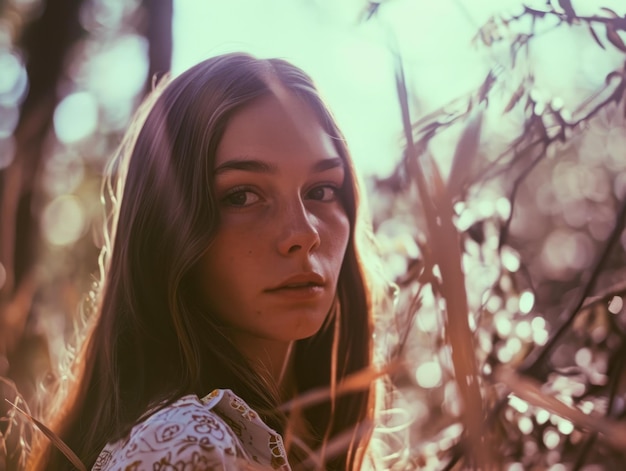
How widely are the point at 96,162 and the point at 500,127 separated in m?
1.86

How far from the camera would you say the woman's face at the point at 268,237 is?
1066 mm

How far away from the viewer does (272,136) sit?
111cm

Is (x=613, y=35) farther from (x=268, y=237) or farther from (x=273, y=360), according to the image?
(x=273, y=360)

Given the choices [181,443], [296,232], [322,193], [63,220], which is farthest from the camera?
[63,220]

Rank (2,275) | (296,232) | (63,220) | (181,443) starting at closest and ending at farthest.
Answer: (181,443) < (296,232) < (2,275) < (63,220)

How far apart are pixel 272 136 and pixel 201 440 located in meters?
0.45

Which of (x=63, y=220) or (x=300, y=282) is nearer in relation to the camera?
(x=300, y=282)

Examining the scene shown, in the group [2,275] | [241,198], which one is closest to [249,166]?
[241,198]

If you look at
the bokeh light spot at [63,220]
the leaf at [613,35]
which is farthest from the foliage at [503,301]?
the bokeh light spot at [63,220]

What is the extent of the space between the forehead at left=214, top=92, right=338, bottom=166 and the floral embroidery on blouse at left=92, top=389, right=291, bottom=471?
1.10 feet

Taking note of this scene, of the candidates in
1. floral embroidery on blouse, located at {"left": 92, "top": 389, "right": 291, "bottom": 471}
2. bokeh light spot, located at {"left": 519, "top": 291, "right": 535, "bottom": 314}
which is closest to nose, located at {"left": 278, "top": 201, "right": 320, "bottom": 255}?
floral embroidery on blouse, located at {"left": 92, "top": 389, "right": 291, "bottom": 471}

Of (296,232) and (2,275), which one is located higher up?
(296,232)

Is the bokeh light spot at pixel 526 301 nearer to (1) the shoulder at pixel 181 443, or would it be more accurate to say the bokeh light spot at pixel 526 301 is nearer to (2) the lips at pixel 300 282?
(1) the shoulder at pixel 181 443

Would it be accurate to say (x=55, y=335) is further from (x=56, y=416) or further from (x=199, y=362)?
(x=199, y=362)
